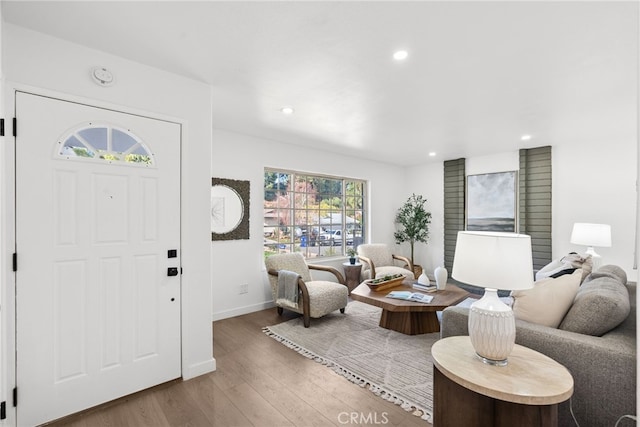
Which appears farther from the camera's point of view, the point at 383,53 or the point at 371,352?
the point at 371,352

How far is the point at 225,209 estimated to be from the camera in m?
3.80

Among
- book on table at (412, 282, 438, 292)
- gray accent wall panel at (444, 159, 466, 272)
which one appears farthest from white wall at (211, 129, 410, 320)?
gray accent wall panel at (444, 159, 466, 272)

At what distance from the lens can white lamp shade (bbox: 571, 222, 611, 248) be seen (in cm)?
366

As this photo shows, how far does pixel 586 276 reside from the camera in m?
2.72

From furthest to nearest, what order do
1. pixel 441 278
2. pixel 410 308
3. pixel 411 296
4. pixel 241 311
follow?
pixel 241 311, pixel 441 278, pixel 411 296, pixel 410 308

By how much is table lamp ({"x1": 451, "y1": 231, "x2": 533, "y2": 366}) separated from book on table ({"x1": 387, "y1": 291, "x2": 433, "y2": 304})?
1.67m

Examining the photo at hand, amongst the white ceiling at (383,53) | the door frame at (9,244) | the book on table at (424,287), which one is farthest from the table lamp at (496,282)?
the door frame at (9,244)

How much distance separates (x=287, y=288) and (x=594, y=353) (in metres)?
2.79

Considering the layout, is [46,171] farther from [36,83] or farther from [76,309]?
[76,309]

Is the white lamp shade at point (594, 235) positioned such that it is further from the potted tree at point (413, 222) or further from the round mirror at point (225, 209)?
the round mirror at point (225, 209)

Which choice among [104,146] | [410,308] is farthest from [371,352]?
[104,146]

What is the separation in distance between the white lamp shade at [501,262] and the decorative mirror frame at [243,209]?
2978 millimetres

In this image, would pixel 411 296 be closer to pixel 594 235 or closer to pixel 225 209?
pixel 225 209

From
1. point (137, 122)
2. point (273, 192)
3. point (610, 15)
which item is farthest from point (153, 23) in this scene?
point (273, 192)
